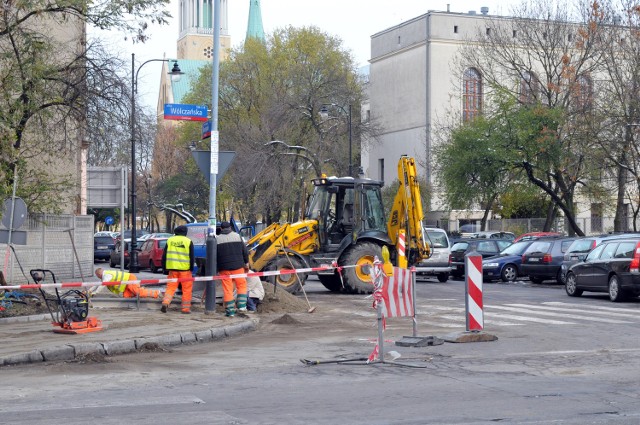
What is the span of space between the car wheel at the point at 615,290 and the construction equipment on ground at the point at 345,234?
548 cm

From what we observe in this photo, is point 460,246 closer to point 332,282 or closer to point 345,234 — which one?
point 332,282

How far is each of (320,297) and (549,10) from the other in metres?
28.9

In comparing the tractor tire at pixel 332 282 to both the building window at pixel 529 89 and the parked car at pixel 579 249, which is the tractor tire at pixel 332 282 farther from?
the building window at pixel 529 89

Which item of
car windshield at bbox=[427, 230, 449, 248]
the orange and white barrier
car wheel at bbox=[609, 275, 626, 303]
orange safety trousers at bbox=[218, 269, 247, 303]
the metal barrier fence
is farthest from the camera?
car windshield at bbox=[427, 230, 449, 248]

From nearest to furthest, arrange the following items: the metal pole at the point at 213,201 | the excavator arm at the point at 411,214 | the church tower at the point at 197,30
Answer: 1. the metal pole at the point at 213,201
2. the excavator arm at the point at 411,214
3. the church tower at the point at 197,30

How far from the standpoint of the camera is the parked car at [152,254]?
1569 inches

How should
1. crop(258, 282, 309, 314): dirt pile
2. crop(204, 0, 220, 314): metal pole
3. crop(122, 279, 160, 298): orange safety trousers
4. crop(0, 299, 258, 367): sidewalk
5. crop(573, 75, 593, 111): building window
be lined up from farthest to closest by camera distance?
1. crop(573, 75, 593, 111): building window
2. crop(258, 282, 309, 314): dirt pile
3. crop(122, 279, 160, 298): orange safety trousers
4. crop(204, 0, 220, 314): metal pole
5. crop(0, 299, 258, 367): sidewalk

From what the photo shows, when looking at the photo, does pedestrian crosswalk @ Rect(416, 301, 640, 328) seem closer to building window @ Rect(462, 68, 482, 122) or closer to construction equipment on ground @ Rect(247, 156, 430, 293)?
construction equipment on ground @ Rect(247, 156, 430, 293)

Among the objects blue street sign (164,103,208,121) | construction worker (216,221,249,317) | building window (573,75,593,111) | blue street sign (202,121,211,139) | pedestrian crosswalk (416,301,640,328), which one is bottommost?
pedestrian crosswalk (416,301,640,328)

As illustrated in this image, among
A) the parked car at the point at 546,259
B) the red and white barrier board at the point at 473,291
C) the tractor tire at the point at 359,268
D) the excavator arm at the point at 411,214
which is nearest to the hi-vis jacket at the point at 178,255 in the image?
the red and white barrier board at the point at 473,291

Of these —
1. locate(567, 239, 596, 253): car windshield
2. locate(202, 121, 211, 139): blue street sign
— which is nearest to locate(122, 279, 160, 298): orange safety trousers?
locate(202, 121, 211, 139): blue street sign

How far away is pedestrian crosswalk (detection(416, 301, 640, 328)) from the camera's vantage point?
17.7 m

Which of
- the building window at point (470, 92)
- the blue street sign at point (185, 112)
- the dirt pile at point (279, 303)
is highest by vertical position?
the building window at point (470, 92)

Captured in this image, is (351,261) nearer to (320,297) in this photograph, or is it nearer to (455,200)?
(320,297)
